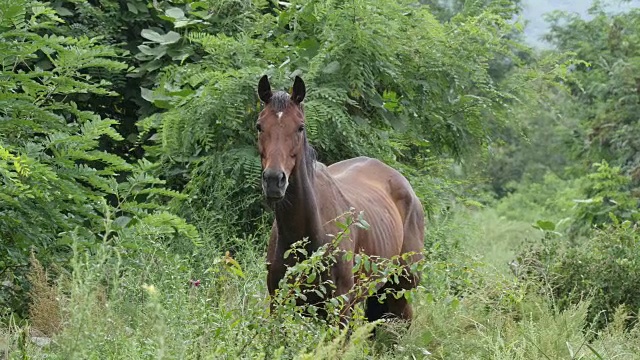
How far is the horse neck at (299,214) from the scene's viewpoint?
20.0ft

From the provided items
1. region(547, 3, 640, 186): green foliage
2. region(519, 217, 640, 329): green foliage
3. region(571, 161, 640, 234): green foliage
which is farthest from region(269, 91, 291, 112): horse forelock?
region(547, 3, 640, 186): green foliage

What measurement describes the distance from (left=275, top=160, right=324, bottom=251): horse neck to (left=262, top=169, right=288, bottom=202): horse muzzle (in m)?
0.43

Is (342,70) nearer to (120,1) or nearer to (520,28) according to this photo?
(520,28)

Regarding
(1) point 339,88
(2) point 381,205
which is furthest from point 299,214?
(1) point 339,88

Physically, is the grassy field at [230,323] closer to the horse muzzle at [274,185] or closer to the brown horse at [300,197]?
the brown horse at [300,197]

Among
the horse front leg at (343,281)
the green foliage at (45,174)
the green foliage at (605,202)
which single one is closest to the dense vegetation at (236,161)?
the green foliage at (45,174)

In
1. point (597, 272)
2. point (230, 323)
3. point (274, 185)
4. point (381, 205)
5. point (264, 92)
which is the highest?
point (264, 92)

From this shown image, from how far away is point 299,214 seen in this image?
241 inches

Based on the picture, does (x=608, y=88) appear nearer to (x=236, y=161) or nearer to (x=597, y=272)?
(x=597, y=272)

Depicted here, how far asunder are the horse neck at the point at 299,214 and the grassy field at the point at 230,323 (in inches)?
14.8

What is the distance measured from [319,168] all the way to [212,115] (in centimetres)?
243

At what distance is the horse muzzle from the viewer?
5574 mm

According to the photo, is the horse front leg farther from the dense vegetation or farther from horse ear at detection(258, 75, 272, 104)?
horse ear at detection(258, 75, 272, 104)

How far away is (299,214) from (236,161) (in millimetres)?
2756
